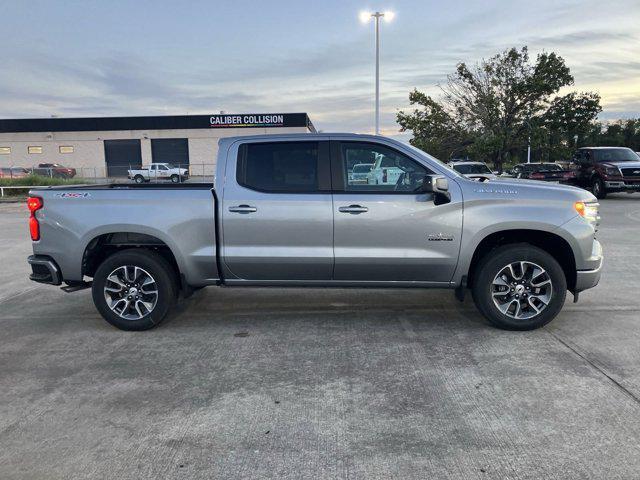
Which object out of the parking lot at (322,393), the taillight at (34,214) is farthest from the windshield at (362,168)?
the taillight at (34,214)

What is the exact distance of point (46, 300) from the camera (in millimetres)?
6773

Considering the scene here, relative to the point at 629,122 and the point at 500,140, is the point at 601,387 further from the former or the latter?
the point at 629,122

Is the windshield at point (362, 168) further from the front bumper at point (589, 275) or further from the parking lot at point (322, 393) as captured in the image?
the front bumper at point (589, 275)

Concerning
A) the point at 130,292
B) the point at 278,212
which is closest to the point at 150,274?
the point at 130,292

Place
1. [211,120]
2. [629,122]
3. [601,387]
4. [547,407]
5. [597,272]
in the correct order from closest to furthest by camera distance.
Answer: [547,407], [601,387], [597,272], [211,120], [629,122]

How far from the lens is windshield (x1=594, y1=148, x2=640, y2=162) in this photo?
20422 millimetres

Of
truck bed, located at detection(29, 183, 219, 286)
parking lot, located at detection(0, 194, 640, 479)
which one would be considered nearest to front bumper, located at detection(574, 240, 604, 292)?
parking lot, located at detection(0, 194, 640, 479)

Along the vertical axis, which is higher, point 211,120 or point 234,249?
point 211,120

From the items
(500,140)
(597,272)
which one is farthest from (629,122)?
(597,272)

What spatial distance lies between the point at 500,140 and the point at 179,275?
29.6 m

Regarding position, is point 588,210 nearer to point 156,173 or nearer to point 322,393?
point 322,393

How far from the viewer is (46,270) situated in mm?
5418

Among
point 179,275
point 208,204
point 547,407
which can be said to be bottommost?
point 547,407

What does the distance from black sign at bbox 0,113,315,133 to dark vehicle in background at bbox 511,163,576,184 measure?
98.7 ft
